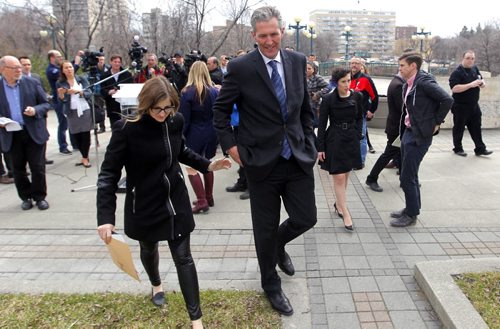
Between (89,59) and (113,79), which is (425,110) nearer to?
(89,59)

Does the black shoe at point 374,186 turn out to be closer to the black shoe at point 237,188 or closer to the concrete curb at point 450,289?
the black shoe at point 237,188

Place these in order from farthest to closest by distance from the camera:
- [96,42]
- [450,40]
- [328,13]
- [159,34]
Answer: [328,13] → [450,40] → [96,42] → [159,34]

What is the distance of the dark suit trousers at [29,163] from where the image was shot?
536cm

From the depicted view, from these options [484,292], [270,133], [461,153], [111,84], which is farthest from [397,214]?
[111,84]

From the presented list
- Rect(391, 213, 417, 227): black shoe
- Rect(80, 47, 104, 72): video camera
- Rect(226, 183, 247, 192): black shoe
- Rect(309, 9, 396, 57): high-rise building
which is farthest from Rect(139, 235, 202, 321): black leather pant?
Rect(309, 9, 396, 57): high-rise building

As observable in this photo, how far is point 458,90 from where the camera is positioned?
730 cm

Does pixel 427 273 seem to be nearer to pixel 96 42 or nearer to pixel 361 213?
pixel 361 213

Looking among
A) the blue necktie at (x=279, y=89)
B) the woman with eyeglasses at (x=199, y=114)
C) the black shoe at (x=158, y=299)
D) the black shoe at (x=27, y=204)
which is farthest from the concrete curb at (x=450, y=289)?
the black shoe at (x=27, y=204)

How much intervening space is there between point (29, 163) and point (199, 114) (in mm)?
2424

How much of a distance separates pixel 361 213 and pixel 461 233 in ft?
3.53

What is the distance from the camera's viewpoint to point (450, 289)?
9.71ft

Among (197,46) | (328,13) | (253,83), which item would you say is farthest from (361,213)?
(328,13)

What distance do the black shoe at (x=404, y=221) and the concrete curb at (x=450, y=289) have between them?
3.62 feet

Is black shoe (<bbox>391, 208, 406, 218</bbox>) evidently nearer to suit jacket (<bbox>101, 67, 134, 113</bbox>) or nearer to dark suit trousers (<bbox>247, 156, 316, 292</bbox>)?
dark suit trousers (<bbox>247, 156, 316, 292</bbox>)
